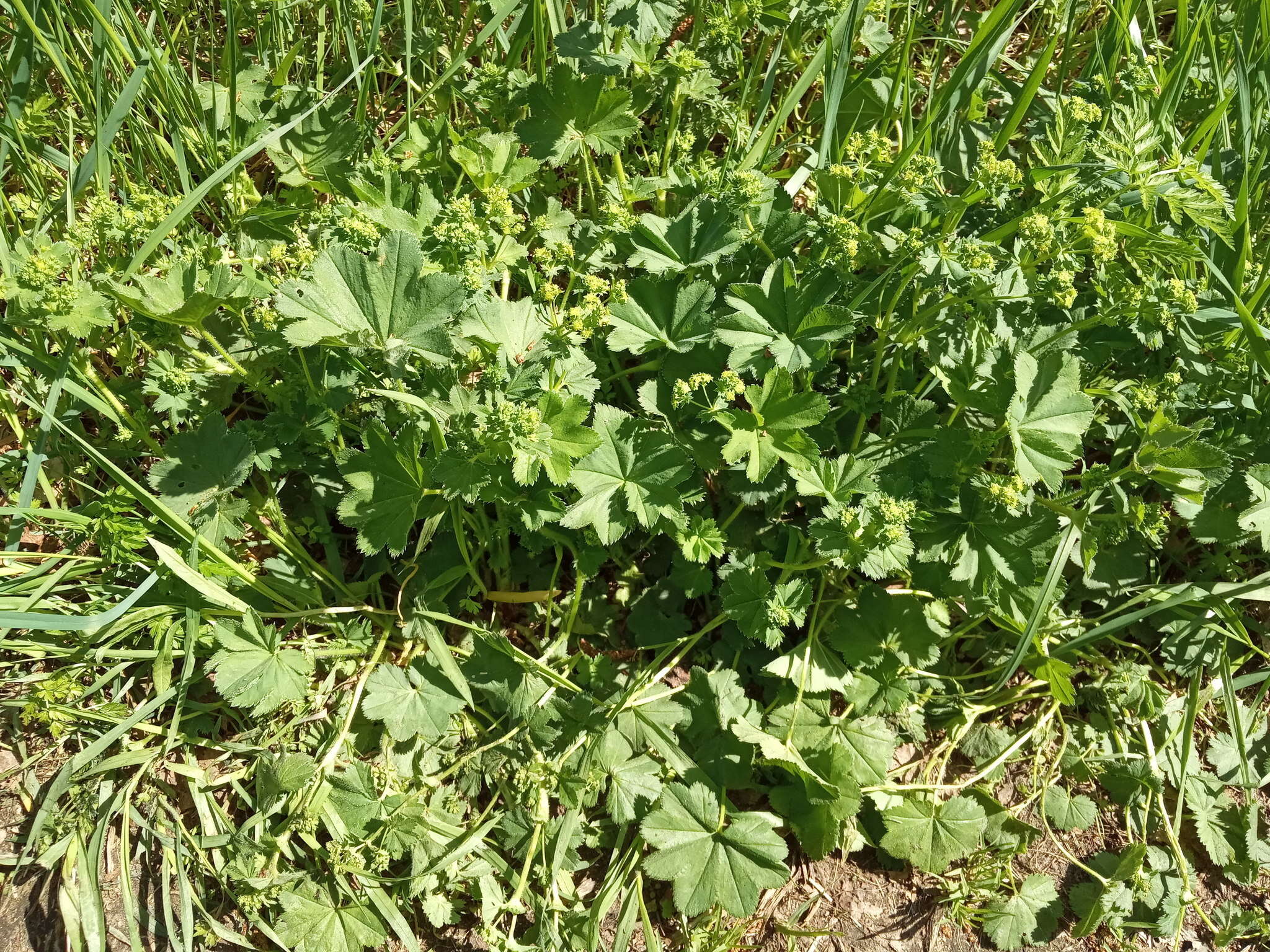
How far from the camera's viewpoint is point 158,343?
2957mm

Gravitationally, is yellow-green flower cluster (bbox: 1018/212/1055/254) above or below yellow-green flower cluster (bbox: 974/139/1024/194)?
below

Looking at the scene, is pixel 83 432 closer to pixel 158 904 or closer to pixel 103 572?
pixel 103 572

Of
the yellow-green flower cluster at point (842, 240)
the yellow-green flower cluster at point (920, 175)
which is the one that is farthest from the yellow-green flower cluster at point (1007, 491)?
the yellow-green flower cluster at point (920, 175)

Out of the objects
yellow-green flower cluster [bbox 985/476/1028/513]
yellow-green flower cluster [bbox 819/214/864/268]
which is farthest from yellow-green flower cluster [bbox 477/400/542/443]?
yellow-green flower cluster [bbox 985/476/1028/513]

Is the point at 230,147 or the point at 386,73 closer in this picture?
the point at 230,147

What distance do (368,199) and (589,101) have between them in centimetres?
82

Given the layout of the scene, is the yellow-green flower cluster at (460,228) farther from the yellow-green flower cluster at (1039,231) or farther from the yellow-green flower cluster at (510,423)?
the yellow-green flower cluster at (1039,231)

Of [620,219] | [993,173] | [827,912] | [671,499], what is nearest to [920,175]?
[993,173]

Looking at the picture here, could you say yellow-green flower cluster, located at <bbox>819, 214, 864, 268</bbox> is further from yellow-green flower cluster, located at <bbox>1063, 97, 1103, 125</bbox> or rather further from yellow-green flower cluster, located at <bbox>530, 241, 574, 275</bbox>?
yellow-green flower cluster, located at <bbox>530, 241, 574, 275</bbox>

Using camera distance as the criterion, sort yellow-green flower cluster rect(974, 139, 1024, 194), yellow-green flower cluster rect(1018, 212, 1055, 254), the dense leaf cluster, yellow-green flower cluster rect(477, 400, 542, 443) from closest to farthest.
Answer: yellow-green flower cluster rect(477, 400, 542, 443)
yellow-green flower cluster rect(1018, 212, 1055, 254)
yellow-green flower cluster rect(974, 139, 1024, 194)
the dense leaf cluster

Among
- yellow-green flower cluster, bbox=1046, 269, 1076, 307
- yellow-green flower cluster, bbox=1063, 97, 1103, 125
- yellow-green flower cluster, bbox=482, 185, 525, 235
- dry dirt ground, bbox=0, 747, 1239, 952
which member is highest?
yellow-green flower cluster, bbox=1063, 97, 1103, 125

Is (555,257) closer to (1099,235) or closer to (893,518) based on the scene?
(893,518)

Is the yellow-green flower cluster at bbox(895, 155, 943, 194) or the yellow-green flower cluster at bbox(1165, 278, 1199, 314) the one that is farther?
the yellow-green flower cluster at bbox(895, 155, 943, 194)

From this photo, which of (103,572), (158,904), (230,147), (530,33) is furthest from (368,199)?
(158,904)
